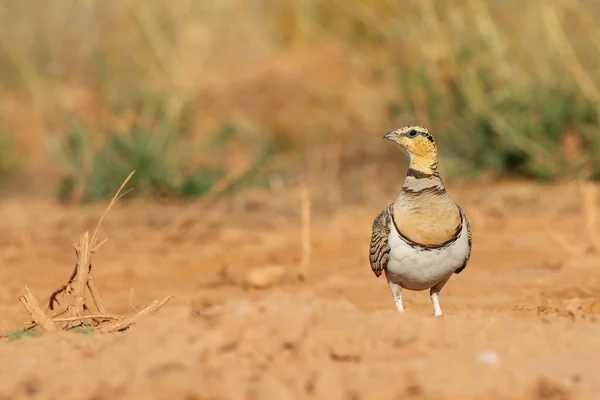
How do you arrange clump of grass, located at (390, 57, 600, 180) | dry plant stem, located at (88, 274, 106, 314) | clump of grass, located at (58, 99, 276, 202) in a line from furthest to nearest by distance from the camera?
clump of grass, located at (58, 99, 276, 202), clump of grass, located at (390, 57, 600, 180), dry plant stem, located at (88, 274, 106, 314)

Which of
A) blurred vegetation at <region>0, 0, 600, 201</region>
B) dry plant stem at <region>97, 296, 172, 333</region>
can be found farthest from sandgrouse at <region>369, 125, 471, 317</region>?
blurred vegetation at <region>0, 0, 600, 201</region>

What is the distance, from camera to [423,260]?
412cm

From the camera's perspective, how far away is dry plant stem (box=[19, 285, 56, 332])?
3.88 meters

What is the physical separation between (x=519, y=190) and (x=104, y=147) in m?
3.70

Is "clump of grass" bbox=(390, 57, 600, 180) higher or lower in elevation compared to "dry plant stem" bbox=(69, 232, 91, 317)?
lower

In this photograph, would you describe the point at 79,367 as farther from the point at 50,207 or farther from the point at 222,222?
the point at 50,207

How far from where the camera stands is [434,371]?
3123 mm

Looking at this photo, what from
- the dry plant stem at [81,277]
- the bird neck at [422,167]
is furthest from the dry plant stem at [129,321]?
the bird neck at [422,167]

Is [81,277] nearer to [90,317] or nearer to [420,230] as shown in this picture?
[90,317]

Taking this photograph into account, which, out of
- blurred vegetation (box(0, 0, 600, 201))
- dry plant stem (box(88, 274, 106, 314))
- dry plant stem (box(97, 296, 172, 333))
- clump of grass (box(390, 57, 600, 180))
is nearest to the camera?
dry plant stem (box(97, 296, 172, 333))

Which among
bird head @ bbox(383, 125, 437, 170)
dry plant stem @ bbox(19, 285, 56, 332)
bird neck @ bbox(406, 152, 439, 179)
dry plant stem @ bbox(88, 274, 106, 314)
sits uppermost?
bird head @ bbox(383, 125, 437, 170)

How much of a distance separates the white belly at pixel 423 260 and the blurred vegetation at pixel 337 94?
3643mm

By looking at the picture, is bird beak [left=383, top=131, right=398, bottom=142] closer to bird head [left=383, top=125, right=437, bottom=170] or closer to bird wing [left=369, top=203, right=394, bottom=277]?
bird head [left=383, top=125, right=437, bottom=170]

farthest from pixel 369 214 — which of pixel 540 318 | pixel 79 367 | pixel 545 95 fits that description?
pixel 79 367
